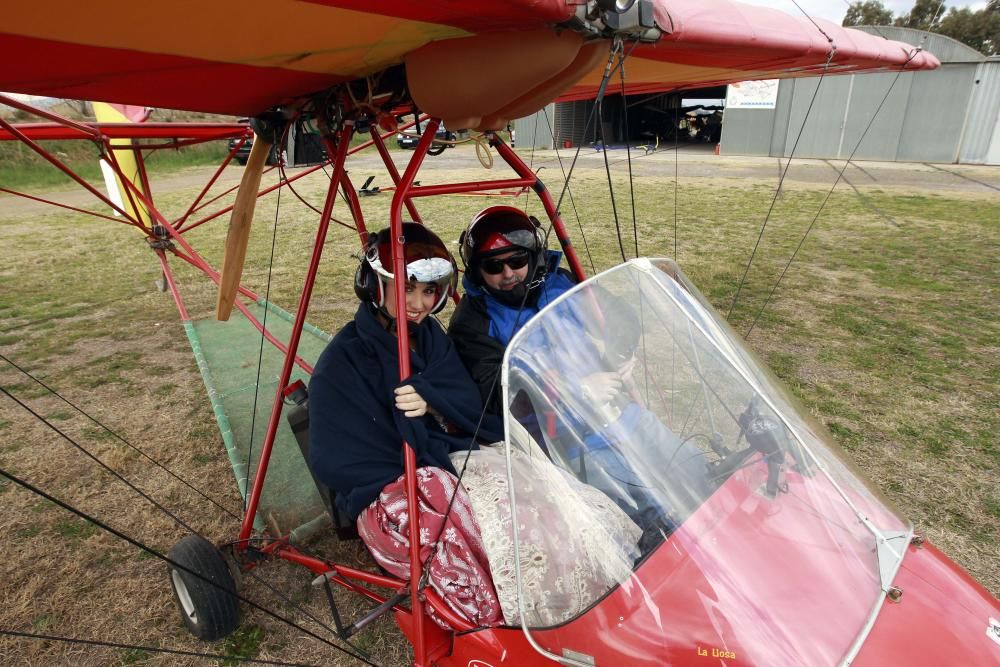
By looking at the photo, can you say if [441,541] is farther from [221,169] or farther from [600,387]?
[221,169]

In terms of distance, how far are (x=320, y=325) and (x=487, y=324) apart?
3.64 meters

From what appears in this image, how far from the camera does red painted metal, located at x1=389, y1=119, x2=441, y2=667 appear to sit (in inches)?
59.2

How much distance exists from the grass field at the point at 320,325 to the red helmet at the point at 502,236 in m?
1.03

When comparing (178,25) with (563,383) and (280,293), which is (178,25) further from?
(280,293)

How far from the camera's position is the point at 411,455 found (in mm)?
1606

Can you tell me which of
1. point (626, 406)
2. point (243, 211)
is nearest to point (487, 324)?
point (626, 406)

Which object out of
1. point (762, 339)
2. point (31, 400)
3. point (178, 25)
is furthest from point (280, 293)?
point (178, 25)

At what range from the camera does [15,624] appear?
2328 mm

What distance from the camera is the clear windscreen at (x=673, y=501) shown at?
111 centimetres

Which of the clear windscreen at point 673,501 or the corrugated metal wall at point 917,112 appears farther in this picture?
the corrugated metal wall at point 917,112

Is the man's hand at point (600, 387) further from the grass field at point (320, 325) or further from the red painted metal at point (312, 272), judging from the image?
the grass field at point (320, 325)

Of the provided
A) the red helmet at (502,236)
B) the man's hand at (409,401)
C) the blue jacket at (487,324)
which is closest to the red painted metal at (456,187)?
the red helmet at (502,236)

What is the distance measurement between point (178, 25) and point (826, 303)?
632 cm

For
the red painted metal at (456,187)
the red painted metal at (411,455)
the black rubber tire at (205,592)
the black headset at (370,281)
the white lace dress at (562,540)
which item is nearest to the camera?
the white lace dress at (562,540)
